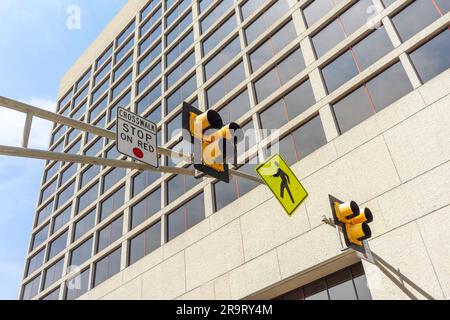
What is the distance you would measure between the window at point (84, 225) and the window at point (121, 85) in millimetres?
10759

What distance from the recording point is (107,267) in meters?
25.5

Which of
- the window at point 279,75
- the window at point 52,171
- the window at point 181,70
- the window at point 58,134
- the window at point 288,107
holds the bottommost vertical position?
the window at point 288,107

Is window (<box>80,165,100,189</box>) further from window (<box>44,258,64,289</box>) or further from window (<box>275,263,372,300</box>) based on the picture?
window (<box>275,263,372,300</box>)

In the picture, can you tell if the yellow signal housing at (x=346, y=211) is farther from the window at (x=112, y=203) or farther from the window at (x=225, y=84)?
the window at (x=112, y=203)

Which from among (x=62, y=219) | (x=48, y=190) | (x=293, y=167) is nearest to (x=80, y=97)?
(x=48, y=190)

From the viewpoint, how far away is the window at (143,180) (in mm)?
25703

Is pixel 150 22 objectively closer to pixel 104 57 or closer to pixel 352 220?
pixel 104 57

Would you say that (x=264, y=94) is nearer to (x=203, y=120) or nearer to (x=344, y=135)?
(x=344, y=135)

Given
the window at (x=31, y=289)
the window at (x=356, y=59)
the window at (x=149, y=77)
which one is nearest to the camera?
the window at (x=356, y=59)

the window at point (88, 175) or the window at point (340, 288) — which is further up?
the window at point (88, 175)

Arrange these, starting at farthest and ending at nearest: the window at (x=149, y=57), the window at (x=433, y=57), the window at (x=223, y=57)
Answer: the window at (x=149, y=57)
the window at (x=223, y=57)
the window at (x=433, y=57)

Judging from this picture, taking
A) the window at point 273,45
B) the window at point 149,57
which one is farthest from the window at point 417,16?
the window at point 149,57

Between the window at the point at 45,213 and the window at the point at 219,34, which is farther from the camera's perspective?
the window at the point at 45,213
